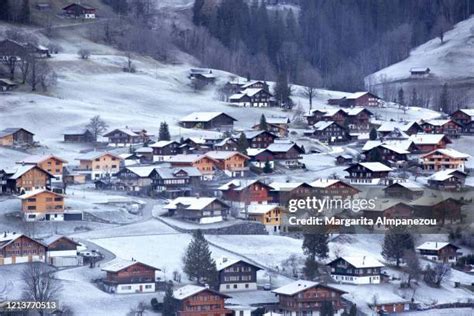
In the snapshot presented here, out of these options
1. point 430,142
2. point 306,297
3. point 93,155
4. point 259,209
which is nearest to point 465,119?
point 430,142

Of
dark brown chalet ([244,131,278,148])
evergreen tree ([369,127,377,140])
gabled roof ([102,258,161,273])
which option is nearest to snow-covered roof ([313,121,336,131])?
evergreen tree ([369,127,377,140])

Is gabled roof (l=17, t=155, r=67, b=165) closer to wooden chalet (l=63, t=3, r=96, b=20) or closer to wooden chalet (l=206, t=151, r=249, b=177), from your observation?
wooden chalet (l=206, t=151, r=249, b=177)

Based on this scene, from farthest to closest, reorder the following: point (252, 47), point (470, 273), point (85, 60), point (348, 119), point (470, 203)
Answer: point (252, 47), point (85, 60), point (348, 119), point (470, 203), point (470, 273)

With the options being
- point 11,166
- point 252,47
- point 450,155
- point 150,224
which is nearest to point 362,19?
point 252,47

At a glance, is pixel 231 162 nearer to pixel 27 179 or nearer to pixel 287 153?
pixel 287 153

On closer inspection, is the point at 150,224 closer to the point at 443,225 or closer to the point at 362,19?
the point at 443,225

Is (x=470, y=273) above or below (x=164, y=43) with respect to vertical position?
below
